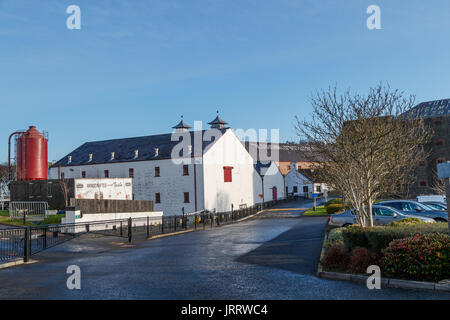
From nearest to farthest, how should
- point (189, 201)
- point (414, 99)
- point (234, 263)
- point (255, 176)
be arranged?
point (234, 263) → point (414, 99) → point (189, 201) → point (255, 176)

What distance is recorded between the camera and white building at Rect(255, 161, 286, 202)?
63250 mm

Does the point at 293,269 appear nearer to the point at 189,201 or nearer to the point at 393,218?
the point at 393,218

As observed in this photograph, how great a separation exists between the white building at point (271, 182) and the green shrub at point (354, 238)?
4829cm

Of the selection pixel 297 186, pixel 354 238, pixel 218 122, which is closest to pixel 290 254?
pixel 354 238

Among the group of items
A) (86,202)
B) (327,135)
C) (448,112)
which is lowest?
(86,202)

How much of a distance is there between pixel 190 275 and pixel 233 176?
41359mm

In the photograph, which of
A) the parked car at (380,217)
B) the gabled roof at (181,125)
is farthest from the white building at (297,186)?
the parked car at (380,217)

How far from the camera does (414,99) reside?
16234mm

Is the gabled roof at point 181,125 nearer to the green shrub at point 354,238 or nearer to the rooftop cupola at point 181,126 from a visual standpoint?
the rooftop cupola at point 181,126

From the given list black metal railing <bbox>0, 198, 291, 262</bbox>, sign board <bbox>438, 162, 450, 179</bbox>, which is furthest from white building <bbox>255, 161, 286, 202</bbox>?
sign board <bbox>438, 162, 450, 179</bbox>

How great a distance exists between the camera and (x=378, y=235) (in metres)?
11.5

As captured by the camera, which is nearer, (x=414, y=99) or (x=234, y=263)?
(x=234, y=263)

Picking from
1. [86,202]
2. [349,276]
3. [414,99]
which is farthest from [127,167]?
[349,276]
